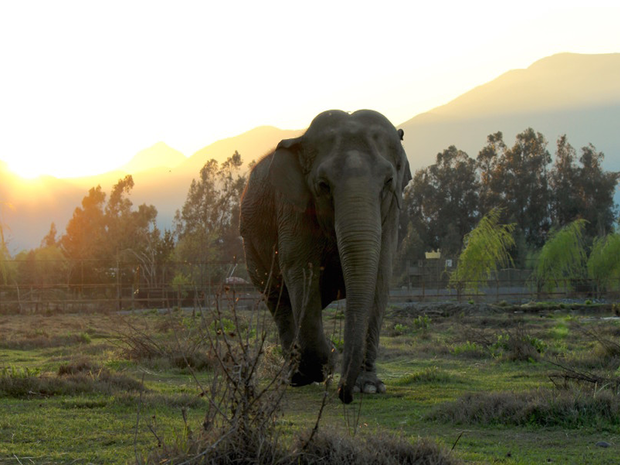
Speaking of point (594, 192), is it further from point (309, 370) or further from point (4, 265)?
point (309, 370)

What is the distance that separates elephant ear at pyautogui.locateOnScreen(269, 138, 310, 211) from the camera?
9.04m

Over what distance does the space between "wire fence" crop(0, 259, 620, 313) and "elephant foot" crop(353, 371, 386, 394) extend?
11548 mm

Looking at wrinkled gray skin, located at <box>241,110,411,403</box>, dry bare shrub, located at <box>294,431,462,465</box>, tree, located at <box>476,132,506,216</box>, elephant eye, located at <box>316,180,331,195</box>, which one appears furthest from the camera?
tree, located at <box>476,132,506,216</box>

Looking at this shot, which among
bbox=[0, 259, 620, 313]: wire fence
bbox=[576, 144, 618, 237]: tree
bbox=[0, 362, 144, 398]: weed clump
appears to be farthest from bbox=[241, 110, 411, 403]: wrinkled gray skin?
bbox=[576, 144, 618, 237]: tree

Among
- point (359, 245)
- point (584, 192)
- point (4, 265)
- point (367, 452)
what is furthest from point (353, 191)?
point (584, 192)

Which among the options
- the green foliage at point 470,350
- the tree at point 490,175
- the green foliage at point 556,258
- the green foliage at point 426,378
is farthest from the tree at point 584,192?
the green foliage at point 426,378

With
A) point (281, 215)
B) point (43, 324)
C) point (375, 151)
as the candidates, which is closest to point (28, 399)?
point (281, 215)

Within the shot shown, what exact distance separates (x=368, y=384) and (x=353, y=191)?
82.4 inches

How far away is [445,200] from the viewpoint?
304 feet

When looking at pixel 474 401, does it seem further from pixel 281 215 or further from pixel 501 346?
pixel 501 346

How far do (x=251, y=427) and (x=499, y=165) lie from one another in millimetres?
91323

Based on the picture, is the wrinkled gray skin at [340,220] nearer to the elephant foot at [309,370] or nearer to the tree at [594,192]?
the elephant foot at [309,370]

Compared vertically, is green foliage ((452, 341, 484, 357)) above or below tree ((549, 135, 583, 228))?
below

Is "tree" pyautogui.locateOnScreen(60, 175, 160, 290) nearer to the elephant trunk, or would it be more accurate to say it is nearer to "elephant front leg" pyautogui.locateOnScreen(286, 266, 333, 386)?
"elephant front leg" pyautogui.locateOnScreen(286, 266, 333, 386)
